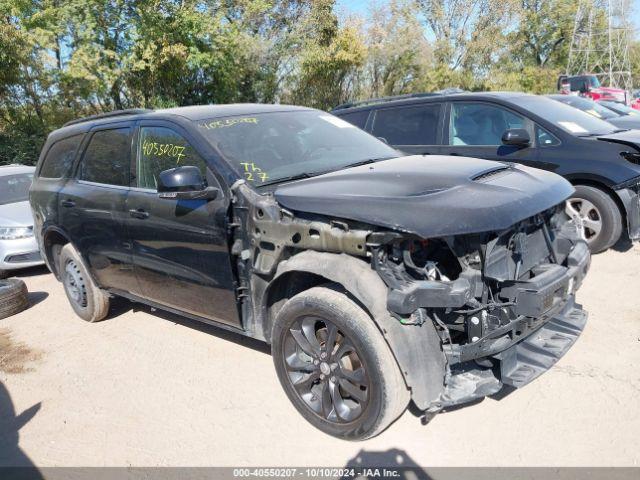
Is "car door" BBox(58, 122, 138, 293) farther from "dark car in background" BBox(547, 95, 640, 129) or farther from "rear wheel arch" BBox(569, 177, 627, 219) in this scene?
"dark car in background" BBox(547, 95, 640, 129)

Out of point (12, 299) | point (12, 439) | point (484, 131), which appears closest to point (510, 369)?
point (12, 439)

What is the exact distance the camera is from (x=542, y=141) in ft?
19.2

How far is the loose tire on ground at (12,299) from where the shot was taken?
5.65 m

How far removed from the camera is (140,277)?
4285 millimetres

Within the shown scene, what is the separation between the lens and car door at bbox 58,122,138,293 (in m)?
4.28

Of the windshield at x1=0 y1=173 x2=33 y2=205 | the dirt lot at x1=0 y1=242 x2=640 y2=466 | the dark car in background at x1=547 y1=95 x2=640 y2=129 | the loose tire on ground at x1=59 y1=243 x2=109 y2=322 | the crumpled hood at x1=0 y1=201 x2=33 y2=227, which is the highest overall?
the dark car in background at x1=547 y1=95 x2=640 y2=129

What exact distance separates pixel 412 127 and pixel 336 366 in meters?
4.36

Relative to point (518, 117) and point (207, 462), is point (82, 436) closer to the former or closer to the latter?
point (207, 462)

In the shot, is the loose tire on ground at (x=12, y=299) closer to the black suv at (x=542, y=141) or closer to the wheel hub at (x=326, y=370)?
the wheel hub at (x=326, y=370)

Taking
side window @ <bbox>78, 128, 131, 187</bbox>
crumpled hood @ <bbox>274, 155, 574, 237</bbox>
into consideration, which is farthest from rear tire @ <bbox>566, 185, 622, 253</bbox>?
side window @ <bbox>78, 128, 131, 187</bbox>

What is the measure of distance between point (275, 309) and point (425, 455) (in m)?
1.20

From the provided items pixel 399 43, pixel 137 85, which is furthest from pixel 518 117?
pixel 399 43

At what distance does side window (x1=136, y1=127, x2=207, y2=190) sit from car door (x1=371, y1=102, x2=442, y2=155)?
10.3ft

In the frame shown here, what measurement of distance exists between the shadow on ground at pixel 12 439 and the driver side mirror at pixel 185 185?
5.78ft
